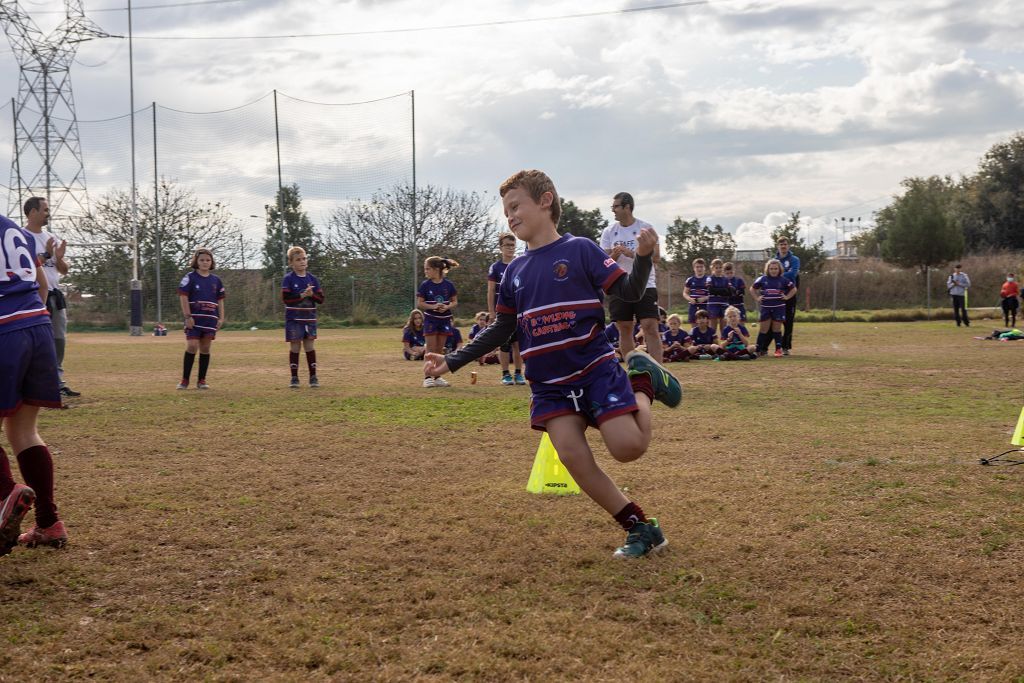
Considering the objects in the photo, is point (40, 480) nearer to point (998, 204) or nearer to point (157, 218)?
point (157, 218)

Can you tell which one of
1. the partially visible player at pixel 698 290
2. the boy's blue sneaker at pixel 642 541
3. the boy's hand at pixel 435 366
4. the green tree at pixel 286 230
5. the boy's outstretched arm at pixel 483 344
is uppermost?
the green tree at pixel 286 230

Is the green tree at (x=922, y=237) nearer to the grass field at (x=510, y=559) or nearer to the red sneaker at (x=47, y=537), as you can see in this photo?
the grass field at (x=510, y=559)

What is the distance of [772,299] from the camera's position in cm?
1795

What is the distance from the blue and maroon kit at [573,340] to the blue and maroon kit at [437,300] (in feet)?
31.0

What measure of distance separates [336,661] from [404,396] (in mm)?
8694

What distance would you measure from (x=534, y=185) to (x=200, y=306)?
30.6 ft

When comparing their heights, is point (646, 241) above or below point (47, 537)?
above

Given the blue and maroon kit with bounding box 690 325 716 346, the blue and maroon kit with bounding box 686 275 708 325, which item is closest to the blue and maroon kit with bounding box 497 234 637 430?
the blue and maroon kit with bounding box 690 325 716 346

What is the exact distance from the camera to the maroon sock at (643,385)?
479 centimetres

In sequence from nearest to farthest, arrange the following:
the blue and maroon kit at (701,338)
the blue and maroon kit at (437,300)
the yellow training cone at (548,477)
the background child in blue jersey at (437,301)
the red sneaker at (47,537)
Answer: the red sneaker at (47,537)
the yellow training cone at (548,477)
the background child in blue jersey at (437,301)
the blue and maroon kit at (437,300)
the blue and maroon kit at (701,338)

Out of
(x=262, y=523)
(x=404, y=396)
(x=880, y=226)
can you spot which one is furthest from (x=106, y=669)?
(x=880, y=226)

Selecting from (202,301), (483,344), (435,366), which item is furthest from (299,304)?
(483,344)

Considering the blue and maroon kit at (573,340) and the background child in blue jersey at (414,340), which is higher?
the blue and maroon kit at (573,340)

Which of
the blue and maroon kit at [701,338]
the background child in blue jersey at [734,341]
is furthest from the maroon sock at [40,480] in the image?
the blue and maroon kit at [701,338]
